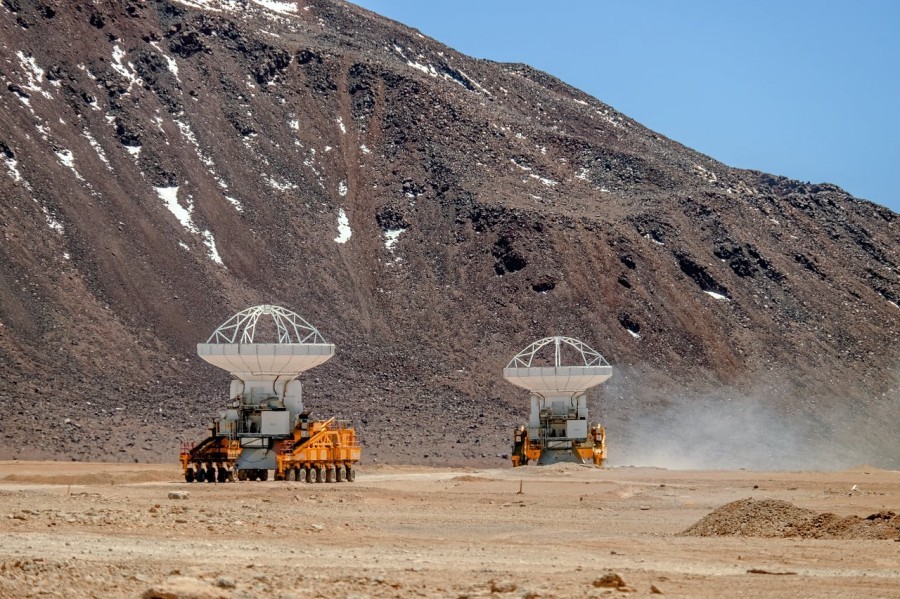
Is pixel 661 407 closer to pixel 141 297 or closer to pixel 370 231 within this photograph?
pixel 370 231

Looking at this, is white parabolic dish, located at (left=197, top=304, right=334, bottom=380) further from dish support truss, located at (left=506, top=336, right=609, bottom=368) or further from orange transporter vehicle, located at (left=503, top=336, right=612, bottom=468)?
dish support truss, located at (left=506, top=336, right=609, bottom=368)

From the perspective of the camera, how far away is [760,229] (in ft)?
465

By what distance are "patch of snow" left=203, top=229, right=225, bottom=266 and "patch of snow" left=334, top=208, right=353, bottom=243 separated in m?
12.1

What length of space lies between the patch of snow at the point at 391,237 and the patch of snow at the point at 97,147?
24.6 metres

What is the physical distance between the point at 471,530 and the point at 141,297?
242 feet

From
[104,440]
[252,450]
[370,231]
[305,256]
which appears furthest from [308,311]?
[252,450]

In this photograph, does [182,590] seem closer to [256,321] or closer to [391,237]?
[256,321]

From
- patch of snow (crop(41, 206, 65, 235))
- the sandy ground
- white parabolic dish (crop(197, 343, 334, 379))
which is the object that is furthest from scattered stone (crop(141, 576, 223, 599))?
patch of snow (crop(41, 206, 65, 235))

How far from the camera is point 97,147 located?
396 ft

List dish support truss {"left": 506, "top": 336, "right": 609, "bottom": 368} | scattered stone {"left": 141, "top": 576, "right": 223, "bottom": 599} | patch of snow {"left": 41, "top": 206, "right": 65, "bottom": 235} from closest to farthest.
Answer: scattered stone {"left": 141, "top": 576, "right": 223, "bottom": 599} < dish support truss {"left": 506, "top": 336, "right": 609, "bottom": 368} < patch of snow {"left": 41, "top": 206, "right": 65, "bottom": 235}

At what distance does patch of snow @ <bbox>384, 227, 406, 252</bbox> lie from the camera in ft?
411

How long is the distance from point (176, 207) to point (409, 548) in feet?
308

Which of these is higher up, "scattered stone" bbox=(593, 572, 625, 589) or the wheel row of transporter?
the wheel row of transporter

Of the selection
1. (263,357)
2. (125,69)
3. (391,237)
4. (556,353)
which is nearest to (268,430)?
(263,357)
